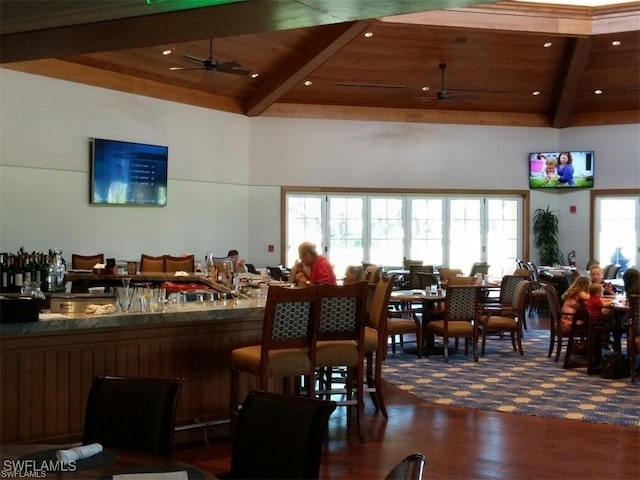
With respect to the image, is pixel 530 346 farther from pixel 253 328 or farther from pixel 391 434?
pixel 253 328

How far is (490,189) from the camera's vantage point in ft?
47.2

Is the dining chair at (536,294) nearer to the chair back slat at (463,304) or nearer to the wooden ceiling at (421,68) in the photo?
the wooden ceiling at (421,68)

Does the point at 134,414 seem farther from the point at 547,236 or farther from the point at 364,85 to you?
the point at 547,236

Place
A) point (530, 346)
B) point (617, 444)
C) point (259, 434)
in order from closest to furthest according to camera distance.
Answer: point (259, 434)
point (617, 444)
point (530, 346)

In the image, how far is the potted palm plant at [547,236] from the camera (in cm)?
1447

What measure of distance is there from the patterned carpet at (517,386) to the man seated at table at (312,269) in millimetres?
1237

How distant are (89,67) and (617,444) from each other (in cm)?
862

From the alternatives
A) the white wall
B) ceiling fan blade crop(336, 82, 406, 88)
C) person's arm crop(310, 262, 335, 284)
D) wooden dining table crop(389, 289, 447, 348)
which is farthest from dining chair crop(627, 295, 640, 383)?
→ the white wall

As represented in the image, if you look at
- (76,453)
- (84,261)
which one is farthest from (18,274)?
(76,453)

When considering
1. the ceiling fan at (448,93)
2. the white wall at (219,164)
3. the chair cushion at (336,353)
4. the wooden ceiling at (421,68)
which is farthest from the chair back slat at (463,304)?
the white wall at (219,164)

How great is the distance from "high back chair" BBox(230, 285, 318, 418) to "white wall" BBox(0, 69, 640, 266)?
5.96 m

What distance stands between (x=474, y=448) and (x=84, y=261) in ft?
20.6

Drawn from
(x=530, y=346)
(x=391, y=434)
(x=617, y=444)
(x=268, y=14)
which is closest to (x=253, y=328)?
(x=391, y=434)

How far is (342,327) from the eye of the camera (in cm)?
498
